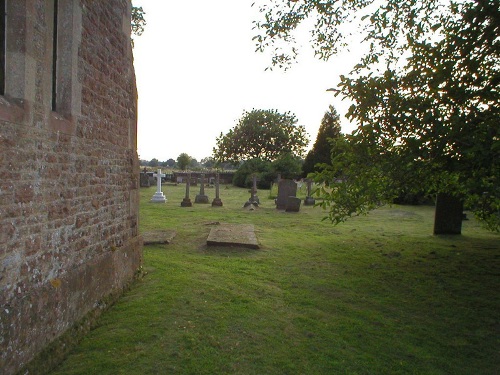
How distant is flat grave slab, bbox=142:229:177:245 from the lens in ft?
29.8

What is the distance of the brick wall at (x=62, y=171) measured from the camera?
3.32 meters

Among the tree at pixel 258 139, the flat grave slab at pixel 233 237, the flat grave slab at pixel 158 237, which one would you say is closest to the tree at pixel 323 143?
the tree at pixel 258 139

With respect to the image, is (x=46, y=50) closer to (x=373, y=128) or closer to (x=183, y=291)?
(x=183, y=291)

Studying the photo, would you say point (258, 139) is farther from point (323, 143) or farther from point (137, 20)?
point (137, 20)

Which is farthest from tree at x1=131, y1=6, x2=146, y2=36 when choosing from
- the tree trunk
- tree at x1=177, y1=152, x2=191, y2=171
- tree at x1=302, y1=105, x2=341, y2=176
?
tree at x1=177, y1=152, x2=191, y2=171

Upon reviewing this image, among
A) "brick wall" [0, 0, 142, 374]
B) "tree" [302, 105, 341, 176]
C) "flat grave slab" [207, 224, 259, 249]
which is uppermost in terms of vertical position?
"tree" [302, 105, 341, 176]

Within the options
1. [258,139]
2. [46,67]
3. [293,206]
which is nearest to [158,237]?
[46,67]

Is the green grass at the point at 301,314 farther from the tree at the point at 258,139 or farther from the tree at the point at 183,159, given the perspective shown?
the tree at the point at 183,159

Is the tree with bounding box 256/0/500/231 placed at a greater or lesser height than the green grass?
greater

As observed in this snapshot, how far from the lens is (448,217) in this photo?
40.3 feet

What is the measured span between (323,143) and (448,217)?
35462 mm

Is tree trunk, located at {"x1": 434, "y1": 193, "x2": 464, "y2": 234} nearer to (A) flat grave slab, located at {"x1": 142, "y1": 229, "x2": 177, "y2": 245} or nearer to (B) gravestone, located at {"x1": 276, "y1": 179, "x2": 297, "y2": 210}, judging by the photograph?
(B) gravestone, located at {"x1": 276, "y1": 179, "x2": 297, "y2": 210}

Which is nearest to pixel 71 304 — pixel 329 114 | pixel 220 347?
pixel 220 347

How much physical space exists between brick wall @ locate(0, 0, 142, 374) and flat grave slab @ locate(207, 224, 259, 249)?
3.11 metres
